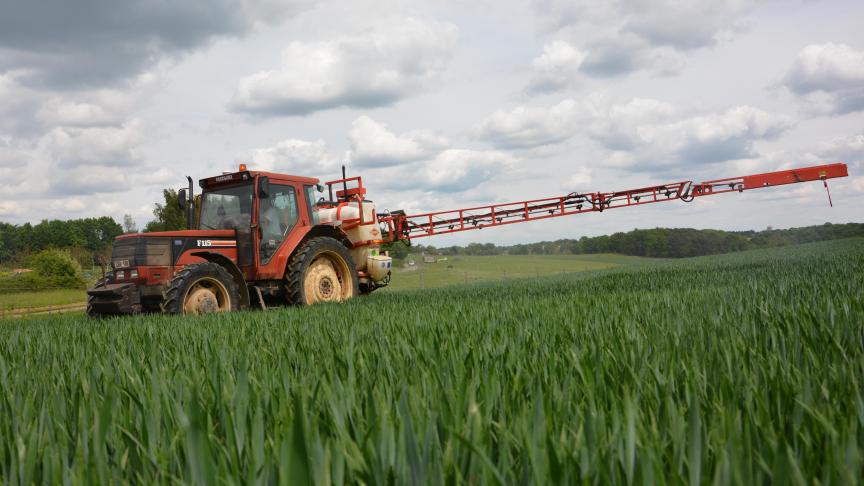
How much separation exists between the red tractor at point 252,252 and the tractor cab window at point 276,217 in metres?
0.02

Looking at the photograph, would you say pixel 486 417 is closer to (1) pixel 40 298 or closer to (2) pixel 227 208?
(2) pixel 227 208

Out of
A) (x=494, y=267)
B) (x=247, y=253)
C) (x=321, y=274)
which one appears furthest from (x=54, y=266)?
(x=494, y=267)

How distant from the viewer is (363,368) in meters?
1.88

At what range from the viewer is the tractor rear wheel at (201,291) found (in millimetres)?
7312

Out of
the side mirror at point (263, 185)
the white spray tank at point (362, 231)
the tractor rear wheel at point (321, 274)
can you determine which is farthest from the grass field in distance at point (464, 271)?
the side mirror at point (263, 185)

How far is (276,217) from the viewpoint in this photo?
8.80 m

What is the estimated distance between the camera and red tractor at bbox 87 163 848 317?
762cm

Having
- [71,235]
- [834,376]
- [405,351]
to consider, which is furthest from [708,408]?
[71,235]

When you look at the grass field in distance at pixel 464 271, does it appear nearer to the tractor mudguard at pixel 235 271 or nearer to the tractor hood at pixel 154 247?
the tractor hood at pixel 154 247

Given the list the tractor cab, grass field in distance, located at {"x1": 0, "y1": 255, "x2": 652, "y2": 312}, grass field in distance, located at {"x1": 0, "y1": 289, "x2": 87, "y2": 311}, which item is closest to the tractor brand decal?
the tractor cab

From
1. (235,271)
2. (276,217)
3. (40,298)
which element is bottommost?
(40,298)

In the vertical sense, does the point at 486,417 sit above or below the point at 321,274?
below

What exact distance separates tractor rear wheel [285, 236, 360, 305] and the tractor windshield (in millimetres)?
1008

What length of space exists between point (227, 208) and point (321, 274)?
1843mm
